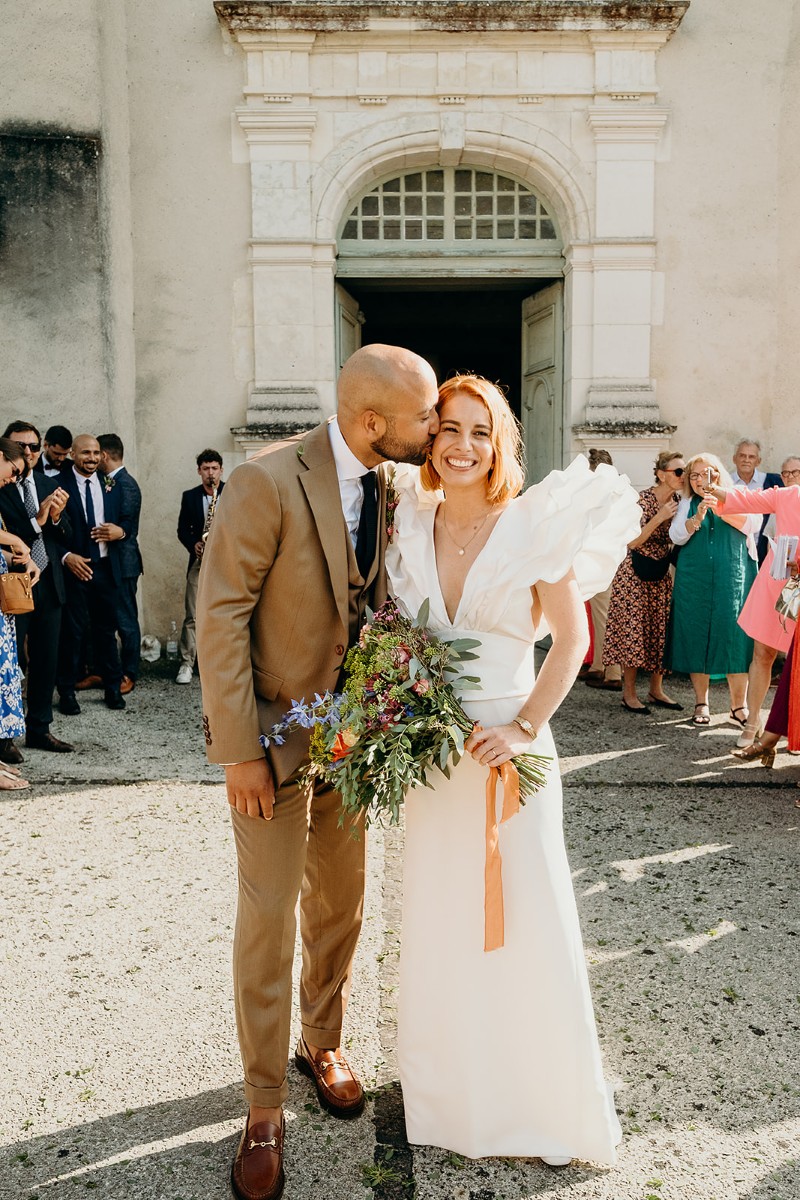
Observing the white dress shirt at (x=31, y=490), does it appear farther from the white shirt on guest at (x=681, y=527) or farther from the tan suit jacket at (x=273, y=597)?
the tan suit jacket at (x=273, y=597)

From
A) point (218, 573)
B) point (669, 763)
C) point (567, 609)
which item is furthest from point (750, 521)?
point (218, 573)

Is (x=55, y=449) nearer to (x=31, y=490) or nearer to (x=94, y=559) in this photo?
(x=94, y=559)

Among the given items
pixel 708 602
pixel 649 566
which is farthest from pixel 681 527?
pixel 708 602

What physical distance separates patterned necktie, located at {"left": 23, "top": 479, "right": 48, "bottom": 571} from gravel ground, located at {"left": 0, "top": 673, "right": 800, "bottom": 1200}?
154 centimetres

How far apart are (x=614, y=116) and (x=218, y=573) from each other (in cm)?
795

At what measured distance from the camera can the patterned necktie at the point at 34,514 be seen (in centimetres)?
669

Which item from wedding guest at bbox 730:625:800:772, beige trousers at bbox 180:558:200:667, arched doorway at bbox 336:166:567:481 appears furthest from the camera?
arched doorway at bbox 336:166:567:481

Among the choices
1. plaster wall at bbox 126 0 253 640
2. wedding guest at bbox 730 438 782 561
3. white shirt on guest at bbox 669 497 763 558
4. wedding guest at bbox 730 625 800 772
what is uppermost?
plaster wall at bbox 126 0 253 640

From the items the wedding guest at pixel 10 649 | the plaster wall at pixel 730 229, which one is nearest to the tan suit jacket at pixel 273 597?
the wedding guest at pixel 10 649

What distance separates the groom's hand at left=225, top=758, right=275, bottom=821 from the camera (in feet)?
8.38

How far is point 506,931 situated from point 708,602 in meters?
5.12

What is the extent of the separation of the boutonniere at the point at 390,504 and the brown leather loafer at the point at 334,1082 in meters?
1.54

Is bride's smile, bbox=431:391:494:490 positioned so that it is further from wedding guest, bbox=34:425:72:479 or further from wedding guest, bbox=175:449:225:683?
wedding guest, bbox=34:425:72:479

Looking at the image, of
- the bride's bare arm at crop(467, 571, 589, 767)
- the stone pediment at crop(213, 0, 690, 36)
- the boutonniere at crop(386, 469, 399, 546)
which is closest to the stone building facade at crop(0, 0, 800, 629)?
the stone pediment at crop(213, 0, 690, 36)
